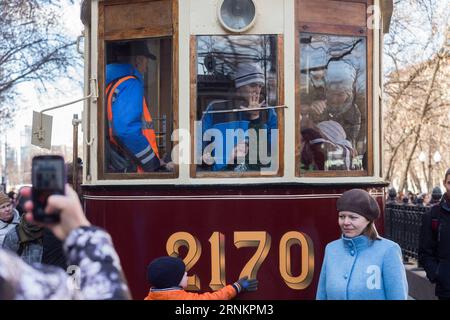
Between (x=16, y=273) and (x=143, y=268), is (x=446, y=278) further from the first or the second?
(x=16, y=273)

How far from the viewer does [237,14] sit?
15.1ft

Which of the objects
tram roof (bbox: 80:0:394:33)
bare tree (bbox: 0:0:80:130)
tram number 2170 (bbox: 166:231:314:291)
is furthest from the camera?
bare tree (bbox: 0:0:80:130)

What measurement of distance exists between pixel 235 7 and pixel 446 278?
2.13m

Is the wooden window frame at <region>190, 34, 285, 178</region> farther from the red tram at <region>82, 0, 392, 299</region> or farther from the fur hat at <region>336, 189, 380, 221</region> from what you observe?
the fur hat at <region>336, 189, 380, 221</region>

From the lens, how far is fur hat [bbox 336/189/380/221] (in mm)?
3242

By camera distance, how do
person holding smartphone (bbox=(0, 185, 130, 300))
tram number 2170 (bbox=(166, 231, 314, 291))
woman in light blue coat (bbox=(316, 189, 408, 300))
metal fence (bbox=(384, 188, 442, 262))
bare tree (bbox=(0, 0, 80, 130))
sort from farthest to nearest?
bare tree (bbox=(0, 0, 80, 130))
metal fence (bbox=(384, 188, 442, 262))
tram number 2170 (bbox=(166, 231, 314, 291))
woman in light blue coat (bbox=(316, 189, 408, 300))
person holding smartphone (bbox=(0, 185, 130, 300))

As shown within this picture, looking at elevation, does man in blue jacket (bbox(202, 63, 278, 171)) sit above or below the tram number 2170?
above

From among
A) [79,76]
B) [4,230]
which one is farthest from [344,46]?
[79,76]

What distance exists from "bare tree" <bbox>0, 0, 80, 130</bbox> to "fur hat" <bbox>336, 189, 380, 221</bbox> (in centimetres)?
1262

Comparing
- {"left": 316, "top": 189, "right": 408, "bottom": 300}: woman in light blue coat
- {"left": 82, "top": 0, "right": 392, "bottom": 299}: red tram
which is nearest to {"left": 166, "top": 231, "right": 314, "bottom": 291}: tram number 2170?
{"left": 82, "top": 0, "right": 392, "bottom": 299}: red tram

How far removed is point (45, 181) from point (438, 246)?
3682mm

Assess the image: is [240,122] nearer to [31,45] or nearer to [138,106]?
[138,106]

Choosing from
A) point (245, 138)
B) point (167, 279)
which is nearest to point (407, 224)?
point (245, 138)

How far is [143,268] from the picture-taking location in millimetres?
4621
